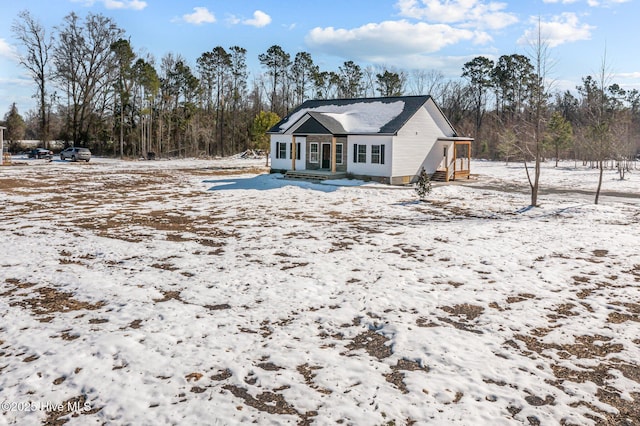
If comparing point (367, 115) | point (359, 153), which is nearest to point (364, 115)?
point (367, 115)

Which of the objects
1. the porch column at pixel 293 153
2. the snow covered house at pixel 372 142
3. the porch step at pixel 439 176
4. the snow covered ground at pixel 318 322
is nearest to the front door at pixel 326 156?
the snow covered house at pixel 372 142

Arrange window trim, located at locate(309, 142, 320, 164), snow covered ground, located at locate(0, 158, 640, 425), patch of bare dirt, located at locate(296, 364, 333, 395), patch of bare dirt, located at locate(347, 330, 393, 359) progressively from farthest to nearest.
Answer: window trim, located at locate(309, 142, 320, 164) → patch of bare dirt, located at locate(347, 330, 393, 359) → patch of bare dirt, located at locate(296, 364, 333, 395) → snow covered ground, located at locate(0, 158, 640, 425)

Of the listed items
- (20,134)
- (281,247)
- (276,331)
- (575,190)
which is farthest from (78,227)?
(20,134)

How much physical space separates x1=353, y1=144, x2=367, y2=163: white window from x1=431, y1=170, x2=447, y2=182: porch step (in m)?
5.53

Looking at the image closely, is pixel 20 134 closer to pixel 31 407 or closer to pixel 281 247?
pixel 281 247

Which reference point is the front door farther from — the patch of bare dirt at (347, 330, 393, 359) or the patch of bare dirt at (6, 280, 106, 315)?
the patch of bare dirt at (347, 330, 393, 359)

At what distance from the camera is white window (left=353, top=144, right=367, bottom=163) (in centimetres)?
2703

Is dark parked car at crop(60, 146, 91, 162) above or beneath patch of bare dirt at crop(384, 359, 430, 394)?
above

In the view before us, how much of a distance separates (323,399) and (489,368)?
6.93 ft

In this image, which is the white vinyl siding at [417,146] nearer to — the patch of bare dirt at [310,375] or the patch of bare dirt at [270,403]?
the patch of bare dirt at [310,375]

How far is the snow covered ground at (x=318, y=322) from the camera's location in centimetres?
455

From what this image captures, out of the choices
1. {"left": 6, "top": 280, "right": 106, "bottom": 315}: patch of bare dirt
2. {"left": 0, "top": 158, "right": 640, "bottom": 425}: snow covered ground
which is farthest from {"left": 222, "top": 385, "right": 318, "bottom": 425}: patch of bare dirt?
{"left": 6, "top": 280, "right": 106, "bottom": 315}: patch of bare dirt

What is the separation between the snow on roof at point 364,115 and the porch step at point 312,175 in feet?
9.40

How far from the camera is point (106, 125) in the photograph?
5519 centimetres
